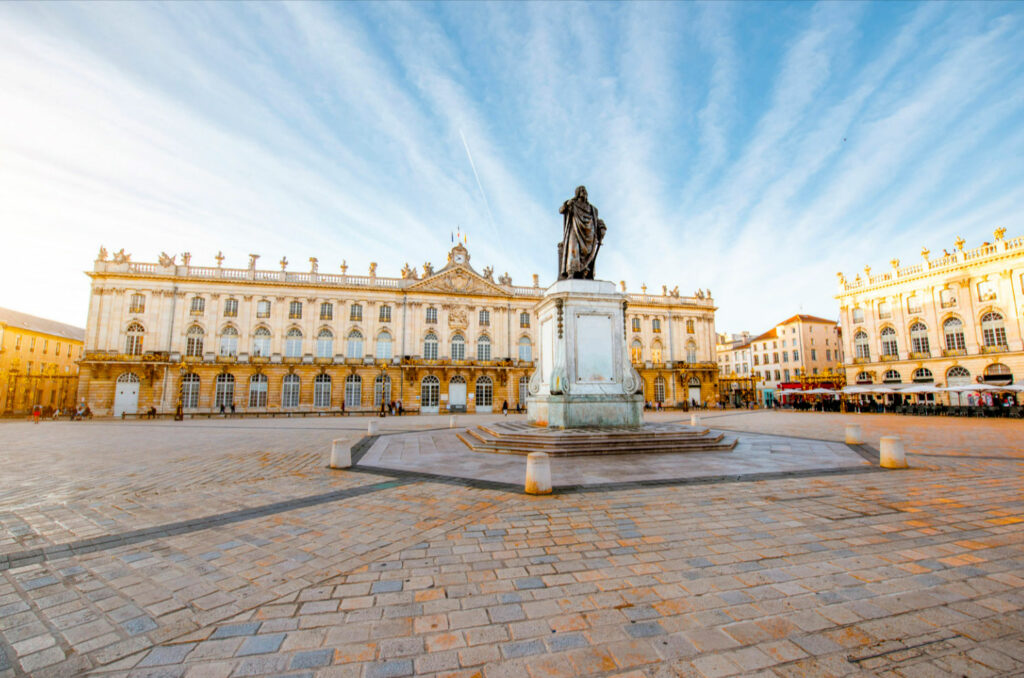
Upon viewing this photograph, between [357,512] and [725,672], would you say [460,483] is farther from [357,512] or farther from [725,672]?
[725,672]

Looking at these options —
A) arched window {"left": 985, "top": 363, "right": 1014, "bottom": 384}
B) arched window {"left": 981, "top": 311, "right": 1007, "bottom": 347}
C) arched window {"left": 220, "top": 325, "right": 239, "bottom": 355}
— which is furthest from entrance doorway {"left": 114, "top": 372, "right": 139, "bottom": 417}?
arched window {"left": 981, "top": 311, "right": 1007, "bottom": 347}

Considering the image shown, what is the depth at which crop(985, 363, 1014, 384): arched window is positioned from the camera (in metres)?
30.9

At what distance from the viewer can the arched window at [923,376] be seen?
3530 cm

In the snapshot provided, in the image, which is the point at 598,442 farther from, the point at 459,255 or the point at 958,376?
the point at 958,376

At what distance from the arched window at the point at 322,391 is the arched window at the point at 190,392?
9106 mm

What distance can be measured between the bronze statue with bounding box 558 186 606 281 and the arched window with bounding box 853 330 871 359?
4163 centimetres

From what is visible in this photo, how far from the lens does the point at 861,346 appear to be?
40.6 metres

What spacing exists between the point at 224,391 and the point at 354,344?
35.7ft

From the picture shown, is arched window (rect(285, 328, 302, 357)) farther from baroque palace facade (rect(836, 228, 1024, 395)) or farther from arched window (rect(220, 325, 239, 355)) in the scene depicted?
baroque palace facade (rect(836, 228, 1024, 395))

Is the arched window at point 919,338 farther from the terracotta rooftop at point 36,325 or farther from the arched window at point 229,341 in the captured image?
the terracotta rooftop at point 36,325

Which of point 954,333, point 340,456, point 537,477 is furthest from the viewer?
point 954,333

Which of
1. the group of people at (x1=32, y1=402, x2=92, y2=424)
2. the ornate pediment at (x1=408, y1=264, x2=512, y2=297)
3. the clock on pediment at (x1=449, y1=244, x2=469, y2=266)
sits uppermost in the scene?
the clock on pediment at (x1=449, y1=244, x2=469, y2=266)

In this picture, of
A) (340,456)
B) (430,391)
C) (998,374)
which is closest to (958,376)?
(998,374)

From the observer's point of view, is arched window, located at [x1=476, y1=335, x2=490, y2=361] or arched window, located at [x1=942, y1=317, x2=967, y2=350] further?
arched window, located at [x1=476, y1=335, x2=490, y2=361]
